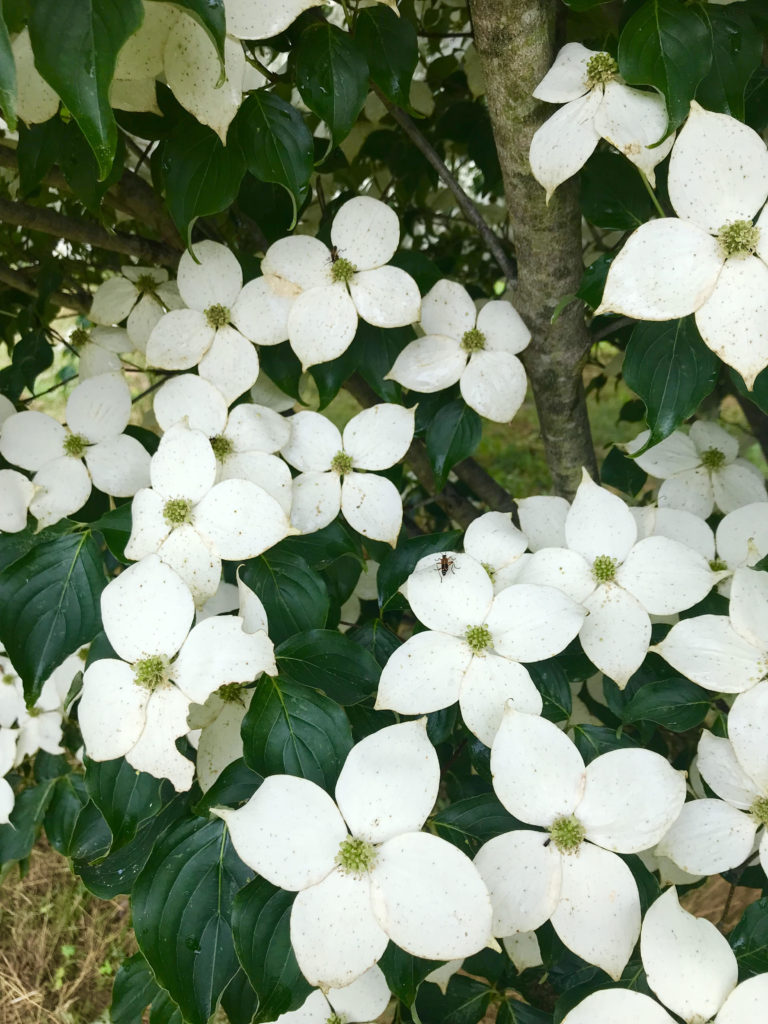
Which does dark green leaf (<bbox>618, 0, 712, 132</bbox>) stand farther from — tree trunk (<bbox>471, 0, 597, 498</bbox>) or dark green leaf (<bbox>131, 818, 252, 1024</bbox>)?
dark green leaf (<bbox>131, 818, 252, 1024</bbox>)

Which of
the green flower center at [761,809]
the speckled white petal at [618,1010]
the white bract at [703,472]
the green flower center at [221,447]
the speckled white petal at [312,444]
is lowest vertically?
the speckled white petal at [618,1010]

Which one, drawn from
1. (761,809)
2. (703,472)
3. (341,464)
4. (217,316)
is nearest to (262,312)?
(217,316)

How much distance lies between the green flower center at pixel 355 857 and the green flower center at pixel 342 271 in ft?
1.50

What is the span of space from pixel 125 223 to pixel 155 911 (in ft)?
2.98

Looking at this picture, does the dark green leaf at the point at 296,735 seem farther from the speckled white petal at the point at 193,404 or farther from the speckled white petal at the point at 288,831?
the speckled white petal at the point at 193,404

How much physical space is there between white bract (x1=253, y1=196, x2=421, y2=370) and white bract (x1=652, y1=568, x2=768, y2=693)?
341 millimetres

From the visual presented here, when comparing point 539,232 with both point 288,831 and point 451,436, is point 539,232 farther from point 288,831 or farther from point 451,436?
point 288,831

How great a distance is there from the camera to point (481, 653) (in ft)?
2.03

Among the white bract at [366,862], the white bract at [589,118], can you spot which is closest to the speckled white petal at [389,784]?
the white bract at [366,862]

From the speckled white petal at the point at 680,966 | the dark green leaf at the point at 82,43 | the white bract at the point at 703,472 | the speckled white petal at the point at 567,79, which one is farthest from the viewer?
the white bract at the point at 703,472

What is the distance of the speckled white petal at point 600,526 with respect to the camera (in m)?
0.68

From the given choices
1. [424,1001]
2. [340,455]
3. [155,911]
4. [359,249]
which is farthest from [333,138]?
[424,1001]

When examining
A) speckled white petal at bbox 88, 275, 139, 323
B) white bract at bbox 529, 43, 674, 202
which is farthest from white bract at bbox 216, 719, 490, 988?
speckled white petal at bbox 88, 275, 139, 323

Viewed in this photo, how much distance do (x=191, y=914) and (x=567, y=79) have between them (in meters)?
0.67
